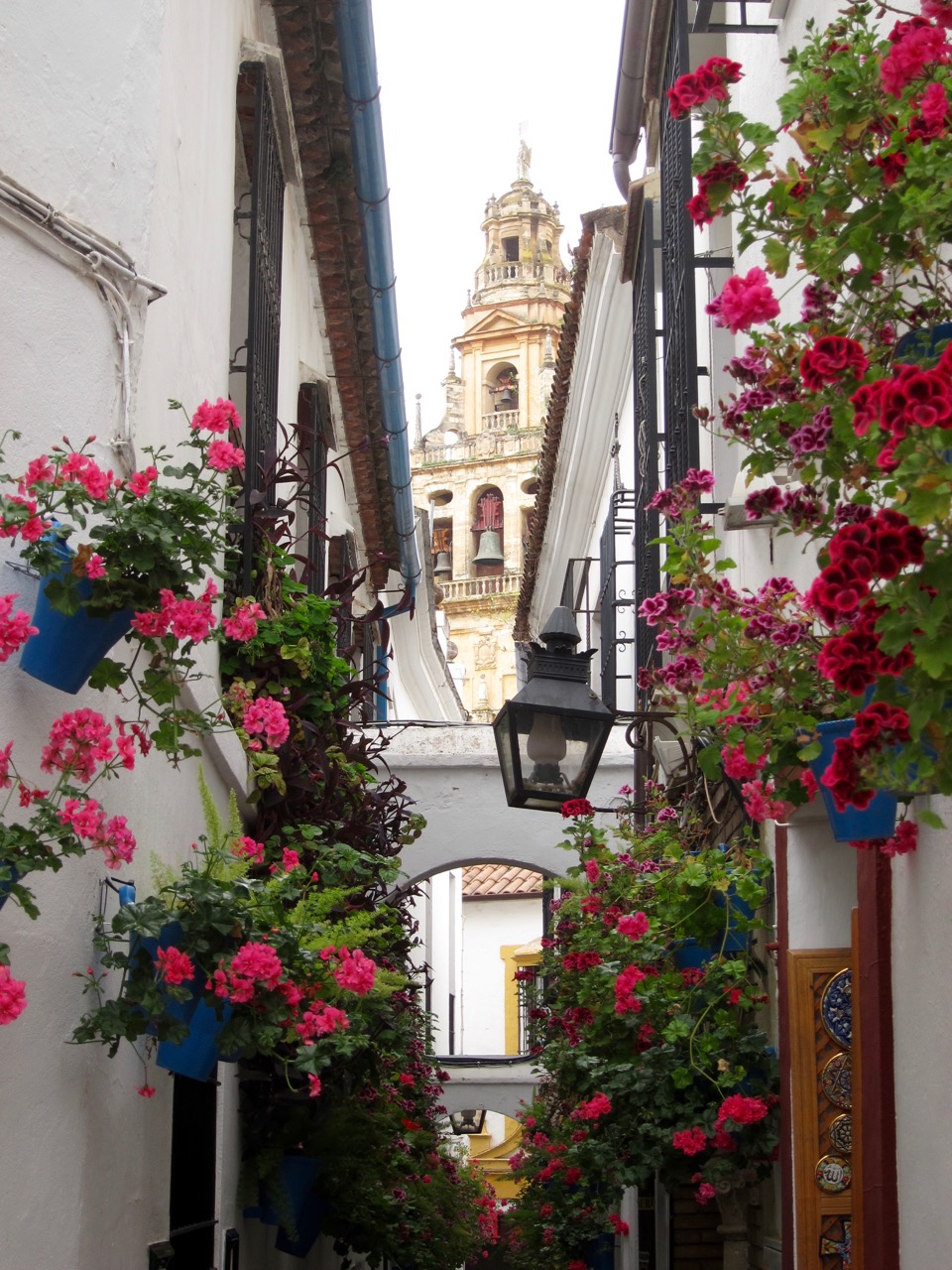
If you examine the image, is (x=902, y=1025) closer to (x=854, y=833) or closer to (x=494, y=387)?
(x=854, y=833)

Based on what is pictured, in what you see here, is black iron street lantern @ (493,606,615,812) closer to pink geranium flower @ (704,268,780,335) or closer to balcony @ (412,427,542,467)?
pink geranium flower @ (704,268,780,335)

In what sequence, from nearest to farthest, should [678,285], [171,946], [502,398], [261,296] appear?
1. [171,946]
2. [261,296]
3. [678,285]
4. [502,398]

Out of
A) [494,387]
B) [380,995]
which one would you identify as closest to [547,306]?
[494,387]

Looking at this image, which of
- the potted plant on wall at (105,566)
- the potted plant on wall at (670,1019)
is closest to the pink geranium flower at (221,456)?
the potted plant on wall at (105,566)

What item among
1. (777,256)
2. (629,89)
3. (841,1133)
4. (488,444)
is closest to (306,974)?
(841,1133)

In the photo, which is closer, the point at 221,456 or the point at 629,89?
the point at 221,456

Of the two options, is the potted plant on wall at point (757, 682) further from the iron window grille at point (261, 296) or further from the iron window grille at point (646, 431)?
the iron window grille at point (646, 431)

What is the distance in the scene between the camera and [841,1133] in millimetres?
5508

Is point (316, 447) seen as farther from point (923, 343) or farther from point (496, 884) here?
point (496, 884)

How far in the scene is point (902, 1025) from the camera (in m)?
4.21

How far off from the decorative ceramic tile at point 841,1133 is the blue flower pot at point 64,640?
308cm

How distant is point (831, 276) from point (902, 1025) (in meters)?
2.07

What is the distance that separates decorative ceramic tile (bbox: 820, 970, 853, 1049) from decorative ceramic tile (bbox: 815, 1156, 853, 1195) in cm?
37

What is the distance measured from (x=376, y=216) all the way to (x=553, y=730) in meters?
4.22
